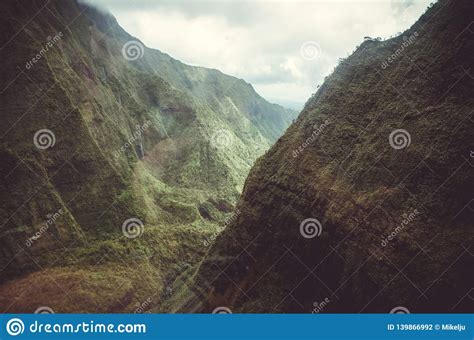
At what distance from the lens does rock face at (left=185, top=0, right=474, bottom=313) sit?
1443 cm

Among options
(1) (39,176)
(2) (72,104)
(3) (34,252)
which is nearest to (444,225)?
(3) (34,252)

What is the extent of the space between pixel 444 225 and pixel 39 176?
26.4 metres
